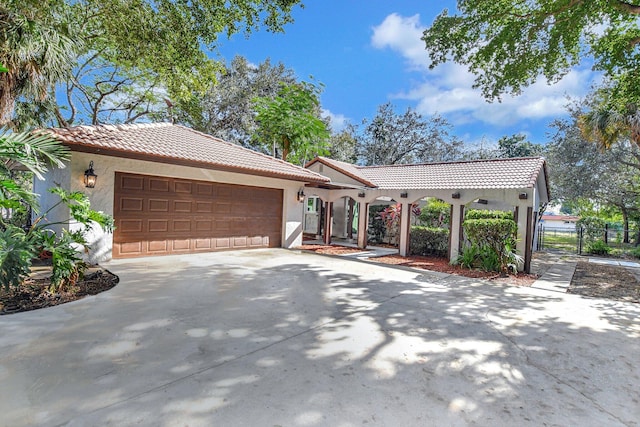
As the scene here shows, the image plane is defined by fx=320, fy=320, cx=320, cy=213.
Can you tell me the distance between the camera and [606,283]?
8617 millimetres

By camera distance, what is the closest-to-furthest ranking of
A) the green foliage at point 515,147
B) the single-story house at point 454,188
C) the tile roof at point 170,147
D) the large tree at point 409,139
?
1. the tile roof at point 170,147
2. the single-story house at point 454,188
3. the large tree at point 409,139
4. the green foliage at point 515,147

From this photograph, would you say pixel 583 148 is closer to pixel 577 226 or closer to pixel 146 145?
pixel 577 226

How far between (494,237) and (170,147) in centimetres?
958

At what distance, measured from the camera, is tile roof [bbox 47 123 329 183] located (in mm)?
7461

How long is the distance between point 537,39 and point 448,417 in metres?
11.2

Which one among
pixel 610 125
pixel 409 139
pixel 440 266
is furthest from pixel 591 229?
pixel 409 139

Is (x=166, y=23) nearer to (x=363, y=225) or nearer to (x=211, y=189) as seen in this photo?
(x=211, y=189)

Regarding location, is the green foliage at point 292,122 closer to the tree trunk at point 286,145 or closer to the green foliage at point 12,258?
the tree trunk at point 286,145

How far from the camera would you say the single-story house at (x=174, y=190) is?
8.02m

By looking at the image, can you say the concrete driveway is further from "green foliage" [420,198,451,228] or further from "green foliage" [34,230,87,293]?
"green foliage" [420,198,451,228]

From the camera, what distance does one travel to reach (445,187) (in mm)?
11523

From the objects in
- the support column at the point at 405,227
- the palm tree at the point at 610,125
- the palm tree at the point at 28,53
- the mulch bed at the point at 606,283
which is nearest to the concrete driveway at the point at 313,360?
the mulch bed at the point at 606,283

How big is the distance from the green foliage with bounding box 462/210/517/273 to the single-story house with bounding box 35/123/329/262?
5.52 m

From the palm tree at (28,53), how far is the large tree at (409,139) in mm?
25447
